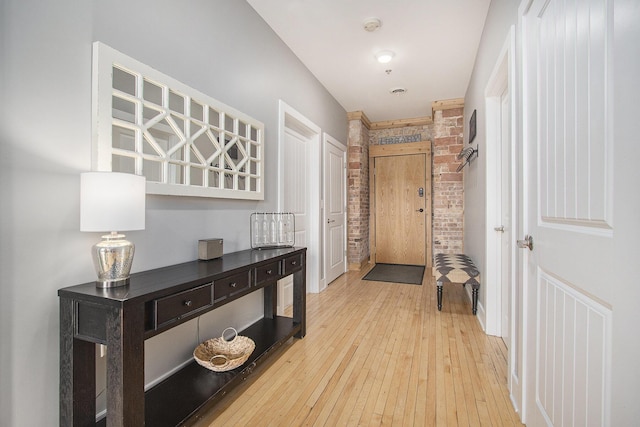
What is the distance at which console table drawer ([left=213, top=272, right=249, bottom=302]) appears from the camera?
160cm

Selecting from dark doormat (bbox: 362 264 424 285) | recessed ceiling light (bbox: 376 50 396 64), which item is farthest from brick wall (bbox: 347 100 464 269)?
recessed ceiling light (bbox: 376 50 396 64)

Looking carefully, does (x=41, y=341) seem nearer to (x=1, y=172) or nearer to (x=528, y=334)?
(x=1, y=172)

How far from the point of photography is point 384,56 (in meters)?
3.27

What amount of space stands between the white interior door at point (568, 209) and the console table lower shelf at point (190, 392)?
4.77ft

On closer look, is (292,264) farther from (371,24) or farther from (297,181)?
(371,24)

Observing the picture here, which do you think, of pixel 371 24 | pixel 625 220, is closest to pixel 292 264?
pixel 625 220

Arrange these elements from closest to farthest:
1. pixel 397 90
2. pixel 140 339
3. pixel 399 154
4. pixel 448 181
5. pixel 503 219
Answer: pixel 140 339 → pixel 503 219 → pixel 397 90 → pixel 448 181 → pixel 399 154

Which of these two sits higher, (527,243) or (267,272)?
(527,243)

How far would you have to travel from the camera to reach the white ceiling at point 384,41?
8.41 ft

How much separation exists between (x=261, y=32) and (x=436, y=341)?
2997mm

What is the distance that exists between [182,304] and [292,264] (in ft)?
3.62

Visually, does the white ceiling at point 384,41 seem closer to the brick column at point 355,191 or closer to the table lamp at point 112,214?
the brick column at point 355,191

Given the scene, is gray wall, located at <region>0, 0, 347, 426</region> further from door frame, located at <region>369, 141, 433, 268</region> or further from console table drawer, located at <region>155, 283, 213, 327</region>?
door frame, located at <region>369, 141, 433, 268</region>

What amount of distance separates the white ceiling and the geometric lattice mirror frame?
3.87 feet
